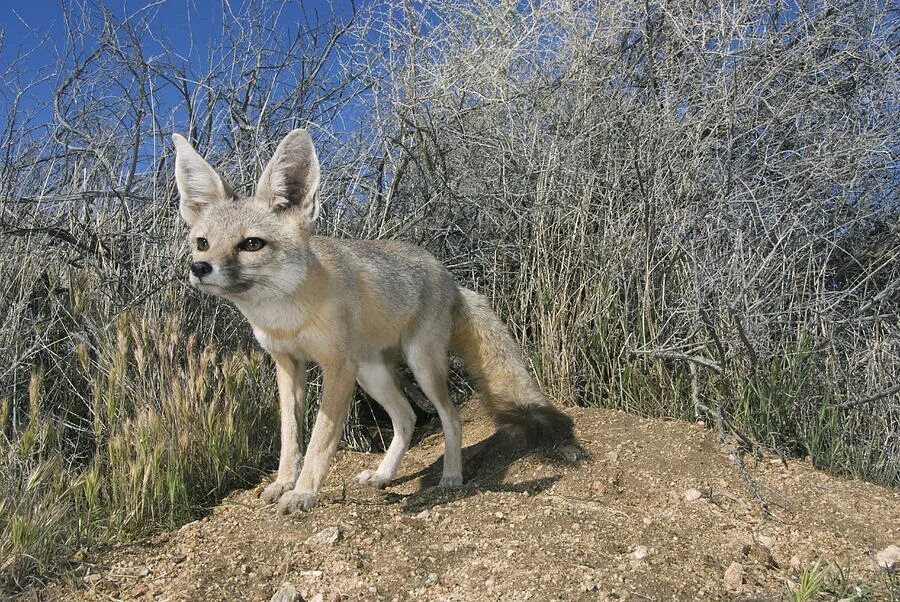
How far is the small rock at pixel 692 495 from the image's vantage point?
3785mm

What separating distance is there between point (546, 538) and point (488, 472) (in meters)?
1.16

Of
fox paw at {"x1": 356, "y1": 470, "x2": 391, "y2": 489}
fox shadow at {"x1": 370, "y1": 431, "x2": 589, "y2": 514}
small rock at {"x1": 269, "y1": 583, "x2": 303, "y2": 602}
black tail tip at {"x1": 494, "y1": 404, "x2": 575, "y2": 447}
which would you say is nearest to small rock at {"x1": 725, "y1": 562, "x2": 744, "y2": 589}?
fox shadow at {"x1": 370, "y1": 431, "x2": 589, "y2": 514}

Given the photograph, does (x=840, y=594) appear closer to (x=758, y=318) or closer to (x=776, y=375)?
(x=776, y=375)

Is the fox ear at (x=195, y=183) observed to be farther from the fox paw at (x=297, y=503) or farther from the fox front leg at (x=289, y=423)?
the fox paw at (x=297, y=503)

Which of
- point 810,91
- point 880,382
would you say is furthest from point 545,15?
point 880,382

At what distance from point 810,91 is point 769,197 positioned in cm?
92

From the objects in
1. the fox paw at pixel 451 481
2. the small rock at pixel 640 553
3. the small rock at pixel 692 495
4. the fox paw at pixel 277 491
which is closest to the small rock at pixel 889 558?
the small rock at pixel 692 495

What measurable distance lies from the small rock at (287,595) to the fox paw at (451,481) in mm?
1365

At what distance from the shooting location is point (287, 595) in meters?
2.97

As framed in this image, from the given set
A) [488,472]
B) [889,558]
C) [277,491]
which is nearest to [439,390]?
[488,472]

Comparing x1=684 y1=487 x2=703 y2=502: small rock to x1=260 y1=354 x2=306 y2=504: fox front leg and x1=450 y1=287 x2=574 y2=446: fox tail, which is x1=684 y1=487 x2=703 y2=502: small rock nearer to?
x1=450 y1=287 x2=574 y2=446: fox tail

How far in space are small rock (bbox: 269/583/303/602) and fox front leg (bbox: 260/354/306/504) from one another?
0.78m

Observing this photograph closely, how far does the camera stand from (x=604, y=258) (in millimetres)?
5336

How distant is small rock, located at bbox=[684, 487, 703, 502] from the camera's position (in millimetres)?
3785
